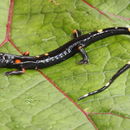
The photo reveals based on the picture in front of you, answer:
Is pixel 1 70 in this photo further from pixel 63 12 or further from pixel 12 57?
pixel 63 12

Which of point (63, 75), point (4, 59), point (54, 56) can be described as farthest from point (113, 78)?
point (4, 59)


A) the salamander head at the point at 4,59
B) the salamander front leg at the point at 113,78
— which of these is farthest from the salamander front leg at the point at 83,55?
the salamander head at the point at 4,59

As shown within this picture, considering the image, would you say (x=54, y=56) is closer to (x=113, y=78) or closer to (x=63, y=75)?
(x=63, y=75)

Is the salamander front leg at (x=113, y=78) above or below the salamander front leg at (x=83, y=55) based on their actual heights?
below

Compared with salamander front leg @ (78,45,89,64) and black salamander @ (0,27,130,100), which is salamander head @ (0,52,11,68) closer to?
black salamander @ (0,27,130,100)

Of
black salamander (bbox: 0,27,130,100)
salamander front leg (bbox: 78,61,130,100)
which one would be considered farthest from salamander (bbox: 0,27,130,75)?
salamander front leg (bbox: 78,61,130,100)

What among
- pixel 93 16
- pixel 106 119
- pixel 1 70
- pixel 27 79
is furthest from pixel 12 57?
pixel 106 119

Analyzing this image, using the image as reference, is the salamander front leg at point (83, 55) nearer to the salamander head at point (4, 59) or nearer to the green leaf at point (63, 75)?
the green leaf at point (63, 75)
